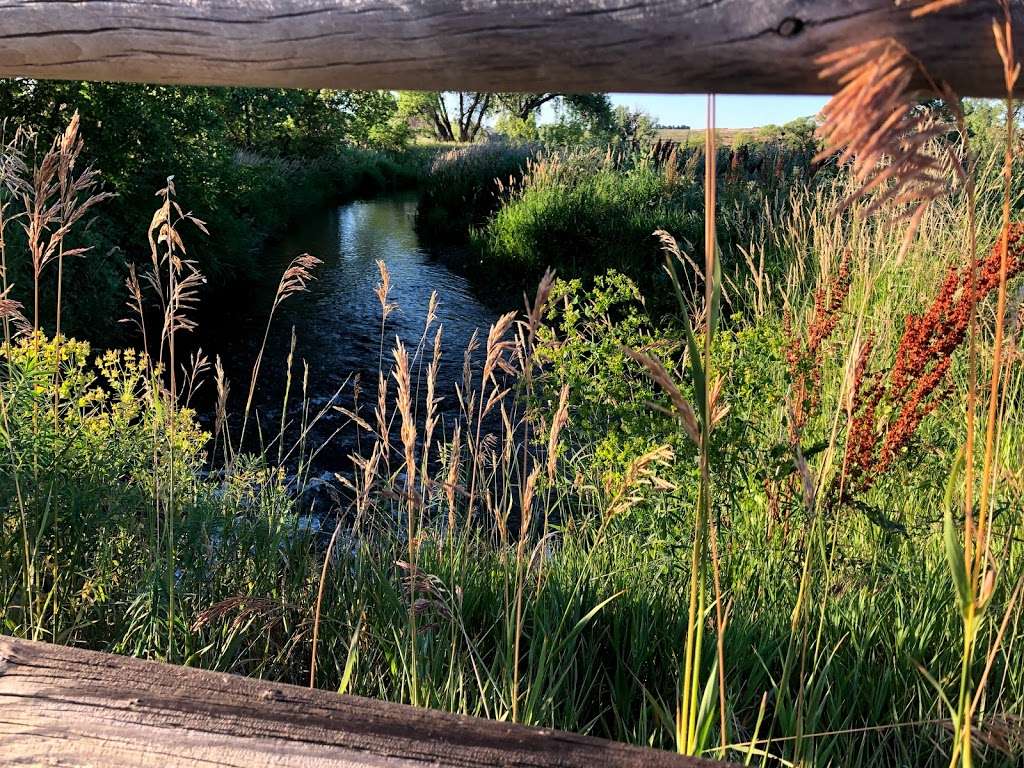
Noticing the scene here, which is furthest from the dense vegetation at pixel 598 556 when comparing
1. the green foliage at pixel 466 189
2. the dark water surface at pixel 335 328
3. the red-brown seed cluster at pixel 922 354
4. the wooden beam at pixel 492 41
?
the green foliage at pixel 466 189

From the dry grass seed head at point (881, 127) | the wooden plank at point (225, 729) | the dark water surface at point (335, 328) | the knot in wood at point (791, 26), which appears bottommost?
the dark water surface at point (335, 328)

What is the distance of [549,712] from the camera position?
2.06m

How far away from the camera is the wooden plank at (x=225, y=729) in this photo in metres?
1.17

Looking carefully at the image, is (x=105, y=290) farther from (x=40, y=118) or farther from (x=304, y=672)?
(x=304, y=672)

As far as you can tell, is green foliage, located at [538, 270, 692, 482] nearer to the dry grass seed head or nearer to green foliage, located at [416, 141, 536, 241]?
the dry grass seed head

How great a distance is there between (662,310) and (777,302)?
2.11 meters

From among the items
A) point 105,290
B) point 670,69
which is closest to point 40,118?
point 105,290

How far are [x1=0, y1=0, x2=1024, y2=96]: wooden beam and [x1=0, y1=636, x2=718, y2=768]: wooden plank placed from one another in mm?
932

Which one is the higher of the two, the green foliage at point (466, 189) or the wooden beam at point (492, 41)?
the wooden beam at point (492, 41)

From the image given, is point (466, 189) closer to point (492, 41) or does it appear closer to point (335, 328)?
point (335, 328)

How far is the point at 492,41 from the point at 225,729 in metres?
1.05

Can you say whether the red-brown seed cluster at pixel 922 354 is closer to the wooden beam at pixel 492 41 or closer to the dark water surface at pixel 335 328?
the wooden beam at pixel 492 41

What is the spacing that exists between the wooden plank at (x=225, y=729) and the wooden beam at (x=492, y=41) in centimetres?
93

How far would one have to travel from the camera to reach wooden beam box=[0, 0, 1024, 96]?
1111 millimetres
